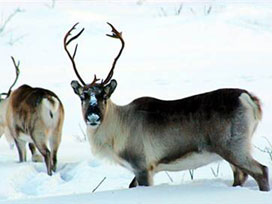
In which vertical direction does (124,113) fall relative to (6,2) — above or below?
below

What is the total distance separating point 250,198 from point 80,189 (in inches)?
96.6

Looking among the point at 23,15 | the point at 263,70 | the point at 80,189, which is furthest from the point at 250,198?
the point at 23,15

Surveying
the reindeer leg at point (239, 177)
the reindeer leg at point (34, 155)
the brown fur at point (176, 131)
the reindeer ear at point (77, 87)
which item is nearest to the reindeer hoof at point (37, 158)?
the reindeer leg at point (34, 155)

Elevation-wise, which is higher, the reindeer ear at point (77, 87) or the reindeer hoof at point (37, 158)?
the reindeer ear at point (77, 87)

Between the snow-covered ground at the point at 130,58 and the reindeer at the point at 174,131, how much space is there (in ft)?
1.65

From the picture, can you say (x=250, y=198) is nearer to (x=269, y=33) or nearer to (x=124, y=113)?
(x=124, y=113)

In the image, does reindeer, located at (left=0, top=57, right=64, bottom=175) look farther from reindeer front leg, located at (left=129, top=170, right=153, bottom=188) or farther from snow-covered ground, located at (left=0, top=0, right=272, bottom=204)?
reindeer front leg, located at (left=129, top=170, right=153, bottom=188)

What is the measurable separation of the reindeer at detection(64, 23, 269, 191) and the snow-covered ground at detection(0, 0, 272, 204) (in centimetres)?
50

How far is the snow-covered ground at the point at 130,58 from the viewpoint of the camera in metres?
8.06

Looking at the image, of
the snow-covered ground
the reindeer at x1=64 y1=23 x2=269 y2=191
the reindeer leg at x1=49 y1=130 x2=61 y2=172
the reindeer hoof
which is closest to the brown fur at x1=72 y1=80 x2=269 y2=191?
the reindeer at x1=64 y1=23 x2=269 y2=191

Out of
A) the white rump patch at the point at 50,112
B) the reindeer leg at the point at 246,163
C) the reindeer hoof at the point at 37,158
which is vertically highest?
the white rump patch at the point at 50,112

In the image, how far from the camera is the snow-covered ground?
8062 millimetres

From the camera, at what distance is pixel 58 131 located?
8680 millimetres

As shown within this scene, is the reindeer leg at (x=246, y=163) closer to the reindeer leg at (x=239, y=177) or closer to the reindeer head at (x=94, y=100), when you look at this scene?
the reindeer leg at (x=239, y=177)
